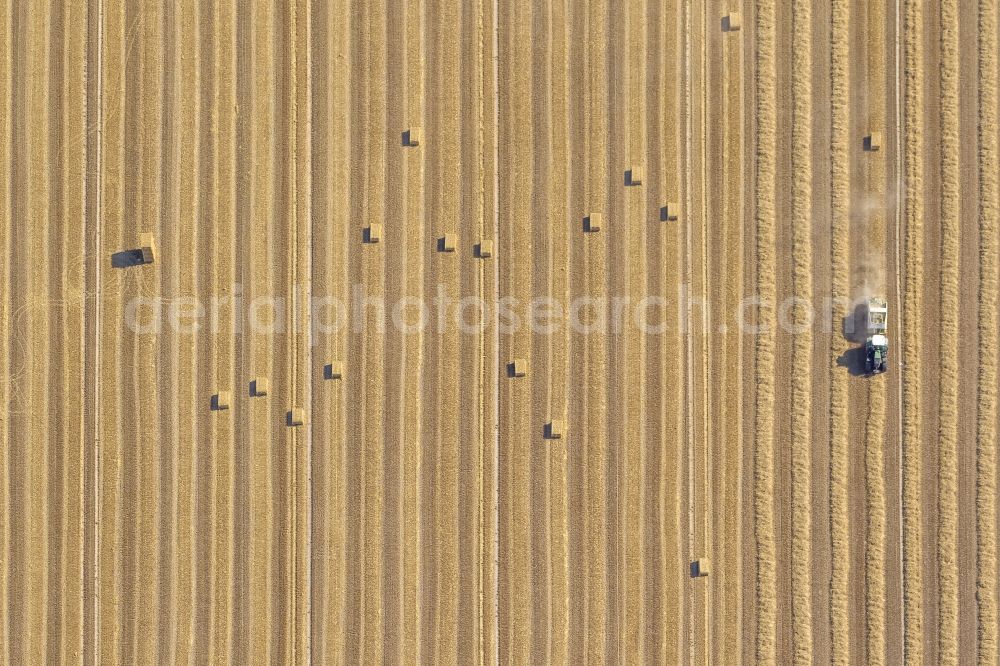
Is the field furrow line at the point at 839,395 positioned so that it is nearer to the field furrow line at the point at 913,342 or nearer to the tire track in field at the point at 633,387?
the field furrow line at the point at 913,342

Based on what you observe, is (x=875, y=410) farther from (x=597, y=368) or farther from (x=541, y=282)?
(x=541, y=282)

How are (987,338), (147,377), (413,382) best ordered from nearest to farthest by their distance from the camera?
(147,377), (413,382), (987,338)

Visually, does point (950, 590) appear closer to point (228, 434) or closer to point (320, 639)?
point (320, 639)

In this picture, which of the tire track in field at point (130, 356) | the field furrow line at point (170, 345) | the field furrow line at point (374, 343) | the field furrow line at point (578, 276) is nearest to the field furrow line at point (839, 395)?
the field furrow line at point (578, 276)

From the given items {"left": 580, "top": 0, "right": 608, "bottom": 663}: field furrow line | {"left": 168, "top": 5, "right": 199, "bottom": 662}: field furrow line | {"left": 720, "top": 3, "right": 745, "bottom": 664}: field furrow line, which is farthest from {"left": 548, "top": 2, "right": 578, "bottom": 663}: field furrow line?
{"left": 168, "top": 5, "right": 199, "bottom": 662}: field furrow line

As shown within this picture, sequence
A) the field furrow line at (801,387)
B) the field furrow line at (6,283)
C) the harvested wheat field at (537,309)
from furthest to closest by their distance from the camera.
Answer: the field furrow line at (801,387) → the harvested wheat field at (537,309) → the field furrow line at (6,283)

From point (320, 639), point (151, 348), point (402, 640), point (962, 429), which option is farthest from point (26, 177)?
point (962, 429)

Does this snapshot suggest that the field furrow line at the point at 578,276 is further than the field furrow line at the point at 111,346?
Yes

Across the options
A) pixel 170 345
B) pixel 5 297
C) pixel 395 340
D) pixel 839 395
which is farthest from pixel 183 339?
pixel 839 395
